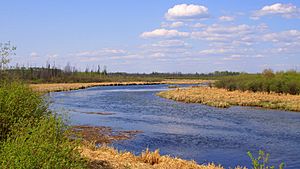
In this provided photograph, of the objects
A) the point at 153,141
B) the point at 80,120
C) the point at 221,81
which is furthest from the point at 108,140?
the point at 221,81

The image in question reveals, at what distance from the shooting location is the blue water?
1757 centimetres

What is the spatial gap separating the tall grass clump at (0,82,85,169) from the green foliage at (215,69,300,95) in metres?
43.7

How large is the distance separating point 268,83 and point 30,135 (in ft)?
157

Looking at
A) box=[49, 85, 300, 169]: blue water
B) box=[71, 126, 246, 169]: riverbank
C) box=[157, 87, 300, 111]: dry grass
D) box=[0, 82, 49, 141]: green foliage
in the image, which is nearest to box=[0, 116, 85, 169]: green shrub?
box=[0, 82, 49, 141]: green foliage

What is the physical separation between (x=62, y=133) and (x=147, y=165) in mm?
3140

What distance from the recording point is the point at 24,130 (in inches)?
323

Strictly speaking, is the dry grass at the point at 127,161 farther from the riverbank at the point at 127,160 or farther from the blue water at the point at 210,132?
the blue water at the point at 210,132

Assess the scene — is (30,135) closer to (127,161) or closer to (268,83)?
(127,161)

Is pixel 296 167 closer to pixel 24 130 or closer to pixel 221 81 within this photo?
pixel 24 130

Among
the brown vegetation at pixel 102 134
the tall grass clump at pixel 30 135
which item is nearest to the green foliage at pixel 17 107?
the tall grass clump at pixel 30 135

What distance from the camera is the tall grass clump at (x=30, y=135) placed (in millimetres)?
6500

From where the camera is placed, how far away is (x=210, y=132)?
77.9 feet

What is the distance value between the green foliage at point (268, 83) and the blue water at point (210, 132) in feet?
46.8

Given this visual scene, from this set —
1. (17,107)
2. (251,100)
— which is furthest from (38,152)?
(251,100)
